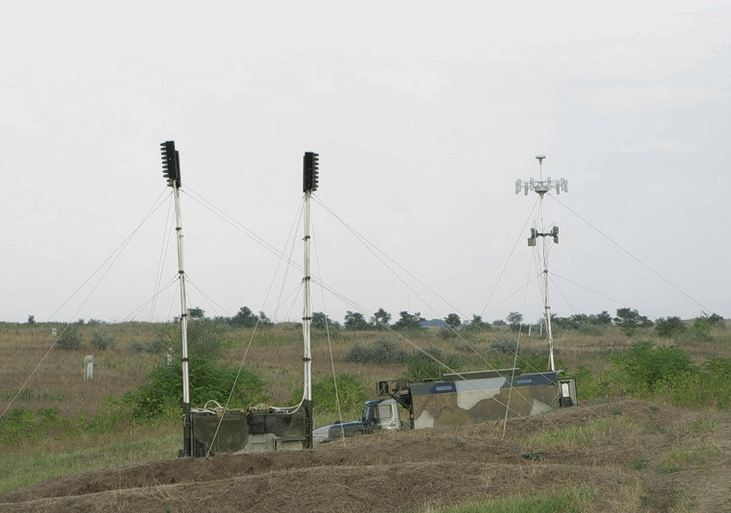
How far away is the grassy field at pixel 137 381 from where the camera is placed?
82.2 ft

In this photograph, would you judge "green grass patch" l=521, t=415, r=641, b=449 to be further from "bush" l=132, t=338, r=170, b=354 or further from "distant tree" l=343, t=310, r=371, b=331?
"distant tree" l=343, t=310, r=371, b=331

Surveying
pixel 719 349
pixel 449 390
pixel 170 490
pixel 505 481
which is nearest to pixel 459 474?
pixel 505 481

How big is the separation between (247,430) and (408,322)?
231ft

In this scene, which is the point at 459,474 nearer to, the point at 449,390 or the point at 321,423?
the point at 449,390

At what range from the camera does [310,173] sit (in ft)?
70.8

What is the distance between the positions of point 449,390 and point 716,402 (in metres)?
8.53

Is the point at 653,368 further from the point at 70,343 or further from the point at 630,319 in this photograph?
the point at 630,319

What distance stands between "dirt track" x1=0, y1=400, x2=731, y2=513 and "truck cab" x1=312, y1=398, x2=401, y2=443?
297 inches

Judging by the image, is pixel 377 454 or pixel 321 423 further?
pixel 321 423

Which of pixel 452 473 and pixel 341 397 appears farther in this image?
pixel 341 397

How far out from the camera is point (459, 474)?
547 inches

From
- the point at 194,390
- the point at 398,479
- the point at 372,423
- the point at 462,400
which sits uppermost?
the point at 194,390

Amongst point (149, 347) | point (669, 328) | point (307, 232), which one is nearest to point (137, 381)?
point (149, 347)

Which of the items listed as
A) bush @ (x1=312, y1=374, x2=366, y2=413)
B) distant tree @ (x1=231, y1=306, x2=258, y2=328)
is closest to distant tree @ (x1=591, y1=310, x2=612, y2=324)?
distant tree @ (x1=231, y1=306, x2=258, y2=328)
